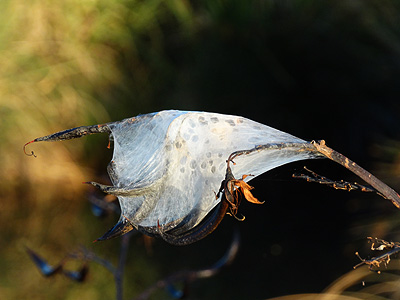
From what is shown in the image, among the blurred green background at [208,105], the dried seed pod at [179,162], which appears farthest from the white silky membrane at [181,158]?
the blurred green background at [208,105]

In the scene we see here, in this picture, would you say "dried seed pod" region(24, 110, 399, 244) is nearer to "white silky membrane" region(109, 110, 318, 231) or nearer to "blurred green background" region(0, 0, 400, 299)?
"white silky membrane" region(109, 110, 318, 231)

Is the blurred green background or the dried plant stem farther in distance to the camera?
the blurred green background

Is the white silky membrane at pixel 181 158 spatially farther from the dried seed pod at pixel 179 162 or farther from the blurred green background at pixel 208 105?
the blurred green background at pixel 208 105

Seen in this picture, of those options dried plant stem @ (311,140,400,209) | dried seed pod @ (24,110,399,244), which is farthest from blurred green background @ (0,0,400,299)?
dried plant stem @ (311,140,400,209)

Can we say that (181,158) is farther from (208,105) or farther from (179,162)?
(208,105)

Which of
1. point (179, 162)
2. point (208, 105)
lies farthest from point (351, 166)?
point (208, 105)
